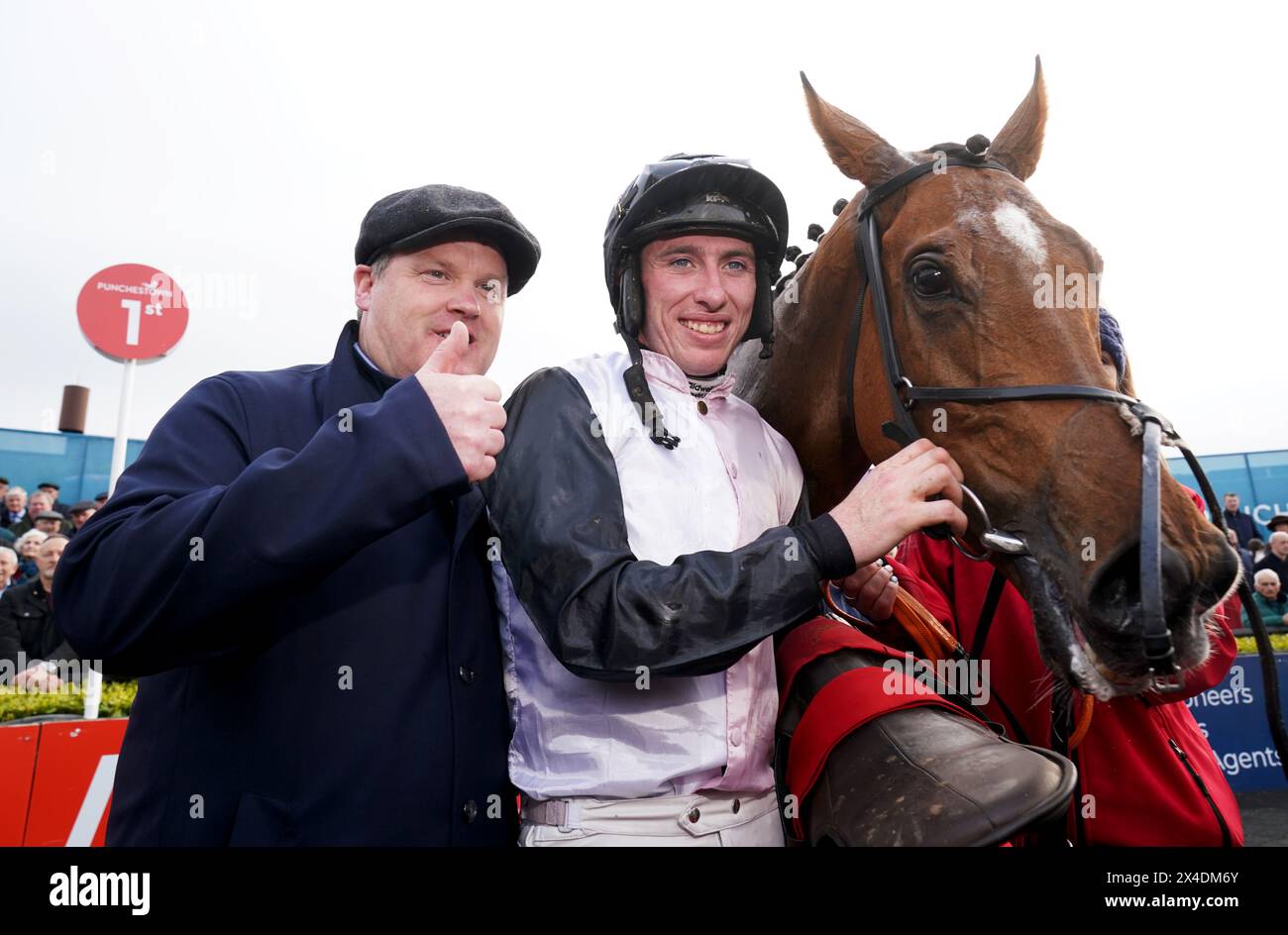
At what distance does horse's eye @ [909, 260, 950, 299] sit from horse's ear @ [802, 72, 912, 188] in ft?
1.43

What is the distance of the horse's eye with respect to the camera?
88.3 inches

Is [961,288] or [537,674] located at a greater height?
[961,288]

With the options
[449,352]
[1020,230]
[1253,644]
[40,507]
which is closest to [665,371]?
[449,352]

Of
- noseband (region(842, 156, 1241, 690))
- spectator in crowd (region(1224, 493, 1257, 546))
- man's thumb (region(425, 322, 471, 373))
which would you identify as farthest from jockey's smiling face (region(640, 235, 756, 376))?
spectator in crowd (region(1224, 493, 1257, 546))

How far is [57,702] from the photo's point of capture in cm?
566

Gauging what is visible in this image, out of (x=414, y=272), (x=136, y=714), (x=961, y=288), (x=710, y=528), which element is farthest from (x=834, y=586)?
(x=136, y=714)

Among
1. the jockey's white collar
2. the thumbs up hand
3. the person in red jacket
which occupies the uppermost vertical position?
the jockey's white collar

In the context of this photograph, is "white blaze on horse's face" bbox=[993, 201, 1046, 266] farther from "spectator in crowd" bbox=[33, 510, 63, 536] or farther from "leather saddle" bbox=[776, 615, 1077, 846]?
"spectator in crowd" bbox=[33, 510, 63, 536]

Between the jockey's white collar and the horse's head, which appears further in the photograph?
the jockey's white collar

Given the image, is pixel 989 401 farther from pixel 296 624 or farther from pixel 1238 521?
pixel 1238 521

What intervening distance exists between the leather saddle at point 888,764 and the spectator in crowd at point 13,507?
1175 centimetres
